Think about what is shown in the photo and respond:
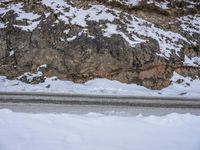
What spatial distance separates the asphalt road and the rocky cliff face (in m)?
5.16

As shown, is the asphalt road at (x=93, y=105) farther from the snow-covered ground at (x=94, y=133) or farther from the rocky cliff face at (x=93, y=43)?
the rocky cliff face at (x=93, y=43)

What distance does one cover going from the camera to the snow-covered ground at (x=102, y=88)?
1695 cm

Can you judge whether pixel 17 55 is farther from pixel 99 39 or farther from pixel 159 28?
pixel 159 28

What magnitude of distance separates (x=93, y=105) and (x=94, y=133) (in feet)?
13.4

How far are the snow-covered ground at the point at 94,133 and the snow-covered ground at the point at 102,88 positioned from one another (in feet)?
24.3

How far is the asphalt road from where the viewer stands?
1112 cm

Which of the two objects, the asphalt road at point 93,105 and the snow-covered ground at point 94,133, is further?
the asphalt road at point 93,105

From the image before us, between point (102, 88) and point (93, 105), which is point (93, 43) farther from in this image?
point (93, 105)

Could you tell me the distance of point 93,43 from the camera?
65.4 feet

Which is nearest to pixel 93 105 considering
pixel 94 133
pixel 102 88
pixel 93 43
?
pixel 94 133

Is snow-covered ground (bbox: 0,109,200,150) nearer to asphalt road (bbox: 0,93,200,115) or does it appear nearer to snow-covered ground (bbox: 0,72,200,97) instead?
asphalt road (bbox: 0,93,200,115)

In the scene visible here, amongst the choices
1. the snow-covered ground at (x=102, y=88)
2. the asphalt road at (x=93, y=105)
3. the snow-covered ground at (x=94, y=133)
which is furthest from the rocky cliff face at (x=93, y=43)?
the snow-covered ground at (x=94, y=133)

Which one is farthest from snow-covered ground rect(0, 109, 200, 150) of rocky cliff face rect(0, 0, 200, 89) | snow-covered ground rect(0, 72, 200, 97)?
rocky cliff face rect(0, 0, 200, 89)

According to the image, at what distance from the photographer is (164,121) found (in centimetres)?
934
